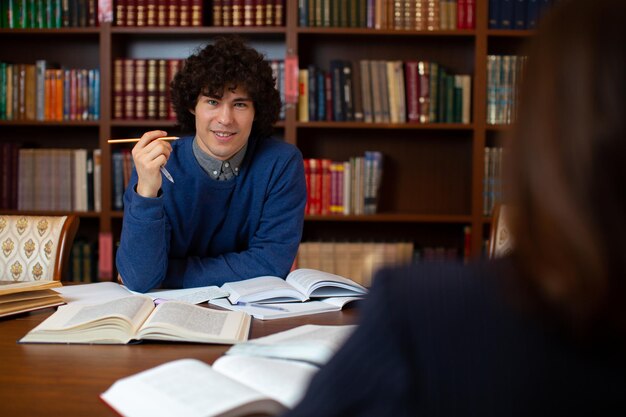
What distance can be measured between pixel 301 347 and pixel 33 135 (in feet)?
8.94

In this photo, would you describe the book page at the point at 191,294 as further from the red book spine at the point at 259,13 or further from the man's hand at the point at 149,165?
the red book spine at the point at 259,13

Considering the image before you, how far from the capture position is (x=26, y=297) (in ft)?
4.82

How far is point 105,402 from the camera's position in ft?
3.15

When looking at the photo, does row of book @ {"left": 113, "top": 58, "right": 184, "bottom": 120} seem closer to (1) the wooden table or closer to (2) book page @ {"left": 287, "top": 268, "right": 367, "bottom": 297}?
(2) book page @ {"left": 287, "top": 268, "right": 367, "bottom": 297}

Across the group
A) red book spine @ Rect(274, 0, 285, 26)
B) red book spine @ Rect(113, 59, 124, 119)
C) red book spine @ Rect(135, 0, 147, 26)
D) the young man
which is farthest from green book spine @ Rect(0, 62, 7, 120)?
the young man

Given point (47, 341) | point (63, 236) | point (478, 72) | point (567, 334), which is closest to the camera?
point (567, 334)

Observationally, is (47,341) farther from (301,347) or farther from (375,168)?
(375,168)

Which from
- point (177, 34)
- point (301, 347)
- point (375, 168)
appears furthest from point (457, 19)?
point (301, 347)

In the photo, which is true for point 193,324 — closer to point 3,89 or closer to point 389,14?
point 389,14

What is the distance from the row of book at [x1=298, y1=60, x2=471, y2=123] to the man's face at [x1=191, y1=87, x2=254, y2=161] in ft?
3.66

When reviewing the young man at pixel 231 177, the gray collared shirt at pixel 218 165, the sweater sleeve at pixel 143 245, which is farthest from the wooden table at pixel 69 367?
the gray collared shirt at pixel 218 165

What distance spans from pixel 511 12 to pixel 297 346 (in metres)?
2.42

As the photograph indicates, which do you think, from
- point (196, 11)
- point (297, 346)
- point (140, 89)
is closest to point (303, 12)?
point (196, 11)

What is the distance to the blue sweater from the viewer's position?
5.86 ft
